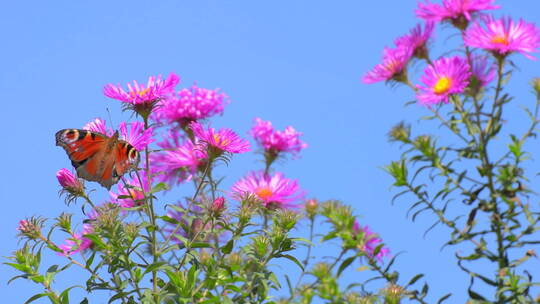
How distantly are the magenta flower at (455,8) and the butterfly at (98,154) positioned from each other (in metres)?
1.43

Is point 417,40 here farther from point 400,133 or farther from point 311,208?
point 311,208

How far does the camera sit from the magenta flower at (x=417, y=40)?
11.7 feet

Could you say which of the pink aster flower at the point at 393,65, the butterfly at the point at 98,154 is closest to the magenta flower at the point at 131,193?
the butterfly at the point at 98,154

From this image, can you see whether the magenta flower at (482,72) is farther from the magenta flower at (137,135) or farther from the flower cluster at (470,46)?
the magenta flower at (137,135)

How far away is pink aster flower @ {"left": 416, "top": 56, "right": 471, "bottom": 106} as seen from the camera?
3.21 meters

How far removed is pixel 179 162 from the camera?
420cm

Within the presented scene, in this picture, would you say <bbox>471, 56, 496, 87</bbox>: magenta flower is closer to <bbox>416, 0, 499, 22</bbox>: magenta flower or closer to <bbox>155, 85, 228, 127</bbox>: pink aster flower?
<bbox>416, 0, 499, 22</bbox>: magenta flower

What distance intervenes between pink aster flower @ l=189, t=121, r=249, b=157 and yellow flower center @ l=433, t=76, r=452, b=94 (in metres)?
0.88

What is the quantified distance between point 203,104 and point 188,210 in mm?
1179

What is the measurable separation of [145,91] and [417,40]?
4.08 ft

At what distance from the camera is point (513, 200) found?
3.00 meters

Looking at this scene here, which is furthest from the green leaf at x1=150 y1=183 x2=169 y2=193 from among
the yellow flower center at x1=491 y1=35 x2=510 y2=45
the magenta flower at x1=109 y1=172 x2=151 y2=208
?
the yellow flower center at x1=491 y1=35 x2=510 y2=45

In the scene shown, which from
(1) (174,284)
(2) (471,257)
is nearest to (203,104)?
(1) (174,284)

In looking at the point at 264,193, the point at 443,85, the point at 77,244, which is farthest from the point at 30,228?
the point at 443,85
